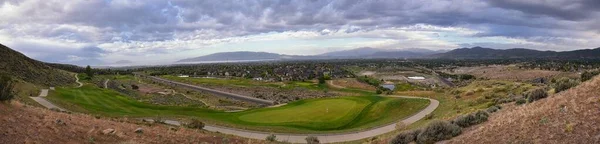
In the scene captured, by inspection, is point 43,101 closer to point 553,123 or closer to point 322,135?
point 322,135

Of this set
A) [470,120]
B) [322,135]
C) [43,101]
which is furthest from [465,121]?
[43,101]

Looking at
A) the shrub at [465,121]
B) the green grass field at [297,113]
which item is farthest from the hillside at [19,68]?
the shrub at [465,121]

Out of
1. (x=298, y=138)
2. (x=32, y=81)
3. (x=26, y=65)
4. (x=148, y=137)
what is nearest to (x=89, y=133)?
(x=148, y=137)

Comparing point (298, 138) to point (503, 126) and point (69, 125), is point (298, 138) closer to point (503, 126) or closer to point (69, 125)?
point (69, 125)

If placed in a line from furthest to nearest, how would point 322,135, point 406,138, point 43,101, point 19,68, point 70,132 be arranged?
1. point 19,68
2. point 43,101
3. point 322,135
4. point 70,132
5. point 406,138

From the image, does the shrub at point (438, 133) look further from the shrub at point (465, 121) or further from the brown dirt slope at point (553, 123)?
the shrub at point (465, 121)

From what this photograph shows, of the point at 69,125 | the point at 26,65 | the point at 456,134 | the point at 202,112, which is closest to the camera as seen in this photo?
the point at 456,134
